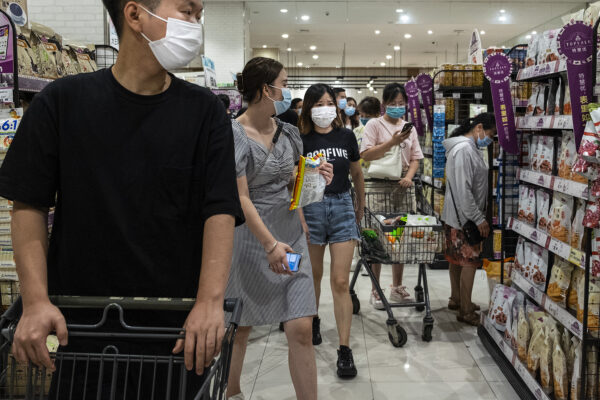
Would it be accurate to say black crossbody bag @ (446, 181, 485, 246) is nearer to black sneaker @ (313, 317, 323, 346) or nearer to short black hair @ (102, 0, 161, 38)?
black sneaker @ (313, 317, 323, 346)

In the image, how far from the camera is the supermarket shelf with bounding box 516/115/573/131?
285 cm

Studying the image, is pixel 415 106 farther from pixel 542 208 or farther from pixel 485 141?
pixel 542 208

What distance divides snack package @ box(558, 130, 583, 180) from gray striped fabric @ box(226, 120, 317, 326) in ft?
4.45

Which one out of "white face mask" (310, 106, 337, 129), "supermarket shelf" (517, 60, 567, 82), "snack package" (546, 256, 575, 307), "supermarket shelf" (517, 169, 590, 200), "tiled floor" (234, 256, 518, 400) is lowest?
"tiled floor" (234, 256, 518, 400)

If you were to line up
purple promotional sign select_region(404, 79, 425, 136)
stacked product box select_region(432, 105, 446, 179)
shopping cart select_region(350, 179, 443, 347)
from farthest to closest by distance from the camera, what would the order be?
purple promotional sign select_region(404, 79, 425, 136) → stacked product box select_region(432, 105, 446, 179) → shopping cart select_region(350, 179, 443, 347)

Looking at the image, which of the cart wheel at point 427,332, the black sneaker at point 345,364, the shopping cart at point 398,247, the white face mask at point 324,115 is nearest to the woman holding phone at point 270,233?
the white face mask at point 324,115

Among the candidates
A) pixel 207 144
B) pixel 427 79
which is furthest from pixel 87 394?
pixel 427 79

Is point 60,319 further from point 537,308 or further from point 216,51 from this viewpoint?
point 216,51

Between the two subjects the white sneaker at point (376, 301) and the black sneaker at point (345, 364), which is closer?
the black sneaker at point (345, 364)

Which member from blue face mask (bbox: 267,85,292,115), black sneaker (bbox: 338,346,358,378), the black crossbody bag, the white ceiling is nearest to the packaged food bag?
blue face mask (bbox: 267,85,292,115)

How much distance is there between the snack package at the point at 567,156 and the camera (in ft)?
9.54

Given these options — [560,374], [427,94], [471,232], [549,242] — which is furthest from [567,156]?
[427,94]

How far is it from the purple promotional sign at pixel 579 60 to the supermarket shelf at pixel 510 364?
4.71 feet

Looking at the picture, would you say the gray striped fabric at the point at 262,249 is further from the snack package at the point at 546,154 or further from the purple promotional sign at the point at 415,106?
the purple promotional sign at the point at 415,106
